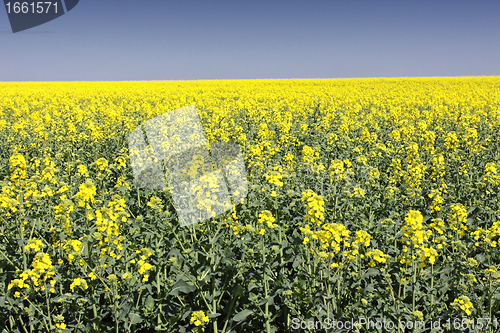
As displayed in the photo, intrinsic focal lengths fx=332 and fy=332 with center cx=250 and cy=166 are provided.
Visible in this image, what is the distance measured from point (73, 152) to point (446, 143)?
9.35 m

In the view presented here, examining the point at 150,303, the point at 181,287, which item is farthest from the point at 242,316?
the point at 150,303

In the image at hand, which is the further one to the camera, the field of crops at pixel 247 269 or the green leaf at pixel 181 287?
the green leaf at pixel 181 287

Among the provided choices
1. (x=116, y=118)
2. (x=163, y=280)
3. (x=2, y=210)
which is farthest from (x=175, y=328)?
(x=116, y=118)

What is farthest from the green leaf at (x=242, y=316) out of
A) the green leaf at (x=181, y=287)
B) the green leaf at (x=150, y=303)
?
the green leaf at (x=150, y=303)

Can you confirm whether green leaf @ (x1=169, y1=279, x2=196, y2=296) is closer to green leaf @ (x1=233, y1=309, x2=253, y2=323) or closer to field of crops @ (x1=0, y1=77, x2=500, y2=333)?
field of crops @ (x1=0, y1=77, x2=500, y2=333)

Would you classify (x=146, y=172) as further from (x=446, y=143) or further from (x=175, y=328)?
(x=446, y=143)

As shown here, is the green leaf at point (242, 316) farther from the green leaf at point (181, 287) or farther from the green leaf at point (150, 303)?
the green leaf at point (150, 303)

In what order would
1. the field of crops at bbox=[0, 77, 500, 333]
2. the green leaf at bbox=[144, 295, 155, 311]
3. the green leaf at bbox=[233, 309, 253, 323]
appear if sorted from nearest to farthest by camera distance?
the field of crops at bbox=[0, 77, 500, 333], the green leaf at bbox=[233, 309, 253, 323], the green leaf at bbox=[144, 295, 155, 311]

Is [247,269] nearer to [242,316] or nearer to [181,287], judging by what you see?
[242,316]

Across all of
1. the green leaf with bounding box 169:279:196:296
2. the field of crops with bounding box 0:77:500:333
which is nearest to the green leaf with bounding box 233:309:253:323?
the field of crops with bounding box 0:77:500:333

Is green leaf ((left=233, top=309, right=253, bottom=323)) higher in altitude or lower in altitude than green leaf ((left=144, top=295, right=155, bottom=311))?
lower

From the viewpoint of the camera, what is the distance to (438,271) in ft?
12.2

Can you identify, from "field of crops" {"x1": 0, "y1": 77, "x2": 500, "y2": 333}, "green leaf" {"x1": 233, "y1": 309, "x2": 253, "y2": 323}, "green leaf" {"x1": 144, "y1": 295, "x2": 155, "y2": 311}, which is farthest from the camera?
"green leaf" {"x1": 144, "y1": 295, "x2": 155, "y2": 311}

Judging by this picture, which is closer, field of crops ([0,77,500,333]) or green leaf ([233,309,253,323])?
field of crops ([0,77,500,333])
